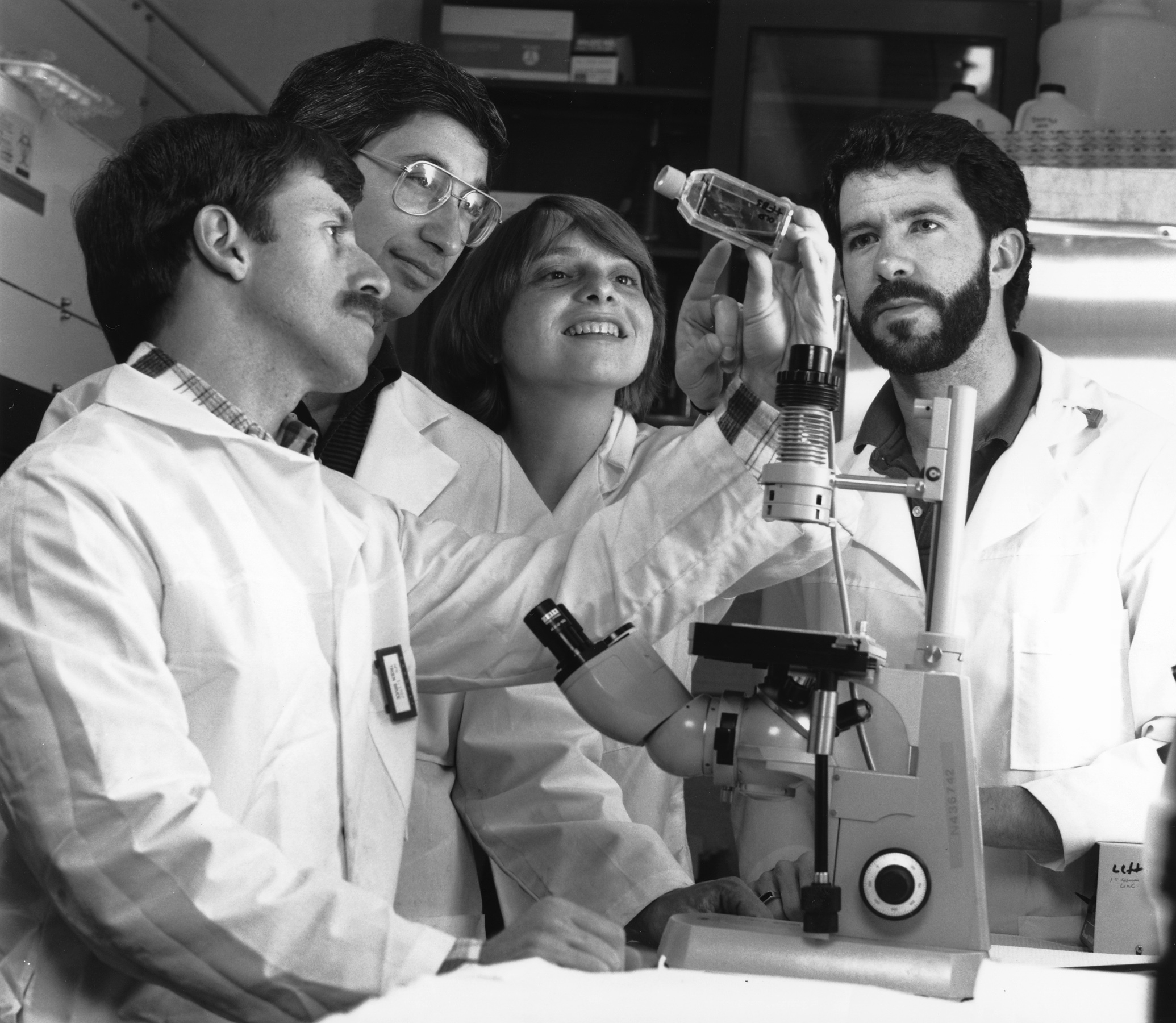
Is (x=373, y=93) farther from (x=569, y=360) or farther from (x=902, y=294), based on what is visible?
(x=902, y=294)

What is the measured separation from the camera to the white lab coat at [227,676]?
989mm

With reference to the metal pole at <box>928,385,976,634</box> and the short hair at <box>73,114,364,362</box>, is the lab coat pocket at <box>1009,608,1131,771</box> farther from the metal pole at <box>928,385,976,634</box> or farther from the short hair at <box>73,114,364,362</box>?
the short hair at <box>73,114,364,362</box>

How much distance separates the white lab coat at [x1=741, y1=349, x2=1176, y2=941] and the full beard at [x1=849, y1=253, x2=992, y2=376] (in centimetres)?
15

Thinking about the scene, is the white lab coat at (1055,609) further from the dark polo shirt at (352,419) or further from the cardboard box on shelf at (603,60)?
the cardboard box on shelf at (603,60)

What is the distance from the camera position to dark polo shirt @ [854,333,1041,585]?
169cm

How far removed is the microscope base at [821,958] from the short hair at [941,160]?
108 cm

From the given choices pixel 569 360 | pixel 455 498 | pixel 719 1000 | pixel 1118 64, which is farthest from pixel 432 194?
pixel 1118 64

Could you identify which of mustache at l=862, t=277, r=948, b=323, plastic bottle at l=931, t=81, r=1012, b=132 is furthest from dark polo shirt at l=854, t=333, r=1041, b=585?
plastic bottle at l=931, t=81, r=1012, b=132

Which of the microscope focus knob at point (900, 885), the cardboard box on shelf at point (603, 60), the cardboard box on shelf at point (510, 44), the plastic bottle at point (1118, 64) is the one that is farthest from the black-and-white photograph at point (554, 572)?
the cardboard box on shelf at point (603, 60)

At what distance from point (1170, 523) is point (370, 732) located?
0.96m

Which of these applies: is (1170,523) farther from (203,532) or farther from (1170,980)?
(1170,980)

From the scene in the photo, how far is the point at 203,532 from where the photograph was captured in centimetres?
117

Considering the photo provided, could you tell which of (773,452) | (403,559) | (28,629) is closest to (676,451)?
(773,452)

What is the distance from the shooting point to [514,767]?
1.52 meters
